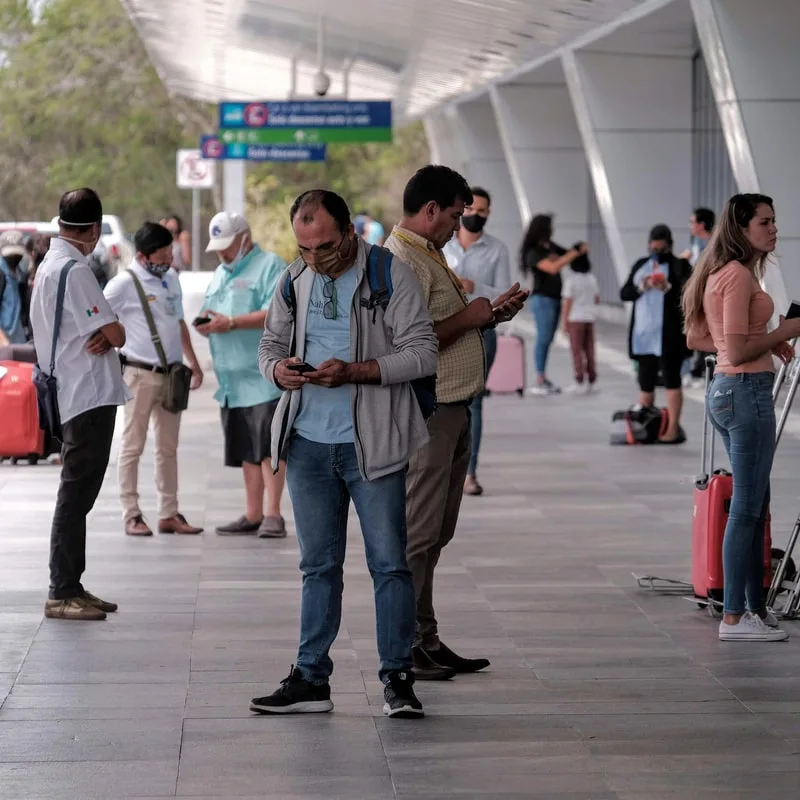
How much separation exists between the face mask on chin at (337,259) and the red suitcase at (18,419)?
17.6ft

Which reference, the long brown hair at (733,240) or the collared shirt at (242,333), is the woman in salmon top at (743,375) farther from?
the collared shirt at (242,333)

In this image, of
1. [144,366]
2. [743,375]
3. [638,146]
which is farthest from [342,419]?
[638,146]

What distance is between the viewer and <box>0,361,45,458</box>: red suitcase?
436 inches

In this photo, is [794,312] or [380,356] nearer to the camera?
[380,356]

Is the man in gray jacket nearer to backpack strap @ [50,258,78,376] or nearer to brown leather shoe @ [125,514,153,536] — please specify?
backpack strap @ [50,258,78,376]

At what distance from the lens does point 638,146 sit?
79.3 ft

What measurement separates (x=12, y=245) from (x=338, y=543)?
383 inches

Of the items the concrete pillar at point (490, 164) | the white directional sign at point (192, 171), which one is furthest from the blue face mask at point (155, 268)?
the concrete pillar at point (490, 164)

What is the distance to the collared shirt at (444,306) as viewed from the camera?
6.43 meters

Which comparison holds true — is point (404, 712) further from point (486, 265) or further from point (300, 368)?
point (486, 265)

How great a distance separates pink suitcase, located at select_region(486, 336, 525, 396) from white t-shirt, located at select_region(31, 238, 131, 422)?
10.6 metres

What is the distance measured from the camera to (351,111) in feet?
83.8

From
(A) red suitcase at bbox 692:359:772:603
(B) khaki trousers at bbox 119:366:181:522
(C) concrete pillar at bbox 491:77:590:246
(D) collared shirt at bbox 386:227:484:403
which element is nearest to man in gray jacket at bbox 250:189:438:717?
(D) collared shirt at bbox 386:227:484:403

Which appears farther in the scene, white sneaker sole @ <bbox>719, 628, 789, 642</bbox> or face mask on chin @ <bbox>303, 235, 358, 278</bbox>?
white sneaker sole @ <bbox>719, 628, 789, 642</bbox>
